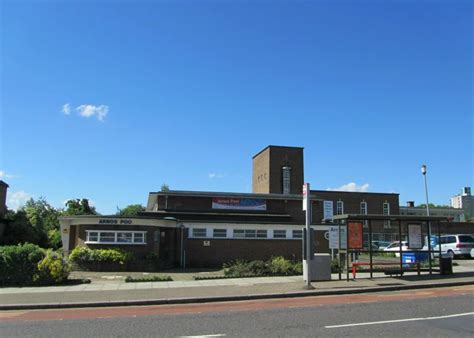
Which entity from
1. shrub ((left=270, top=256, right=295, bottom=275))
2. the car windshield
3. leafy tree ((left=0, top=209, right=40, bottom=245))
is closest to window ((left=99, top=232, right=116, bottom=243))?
shrub ((left=270, top=256, right=295, bottom=275))

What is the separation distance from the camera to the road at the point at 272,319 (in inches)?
375

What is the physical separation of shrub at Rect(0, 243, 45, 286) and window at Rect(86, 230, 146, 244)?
8.87 metres

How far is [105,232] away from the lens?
28734mm

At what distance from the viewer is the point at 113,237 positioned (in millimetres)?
28750

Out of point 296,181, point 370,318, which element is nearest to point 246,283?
point 370,318

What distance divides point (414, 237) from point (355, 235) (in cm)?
297

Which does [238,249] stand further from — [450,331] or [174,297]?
[450,331]

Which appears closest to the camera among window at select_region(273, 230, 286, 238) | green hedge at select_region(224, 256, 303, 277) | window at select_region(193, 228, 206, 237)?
green hedge at select_region(224, 256, 303, 277)

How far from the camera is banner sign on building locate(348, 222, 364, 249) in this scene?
20047 millimetres

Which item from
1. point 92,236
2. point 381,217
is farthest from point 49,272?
point 381,217

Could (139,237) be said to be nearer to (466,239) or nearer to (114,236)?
(114,236)

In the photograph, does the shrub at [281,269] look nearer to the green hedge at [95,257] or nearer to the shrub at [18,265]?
the green hedge at [95,257]

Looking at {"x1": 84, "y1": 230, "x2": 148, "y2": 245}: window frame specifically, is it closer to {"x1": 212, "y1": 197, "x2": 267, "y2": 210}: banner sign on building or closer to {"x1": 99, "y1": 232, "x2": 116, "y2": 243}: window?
{"x1": 99, "y1": 232, "x2": 116, "y2": 243}: window

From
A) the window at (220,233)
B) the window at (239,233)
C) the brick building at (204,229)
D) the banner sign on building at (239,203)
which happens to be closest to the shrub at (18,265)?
the brick building at (204,229)
